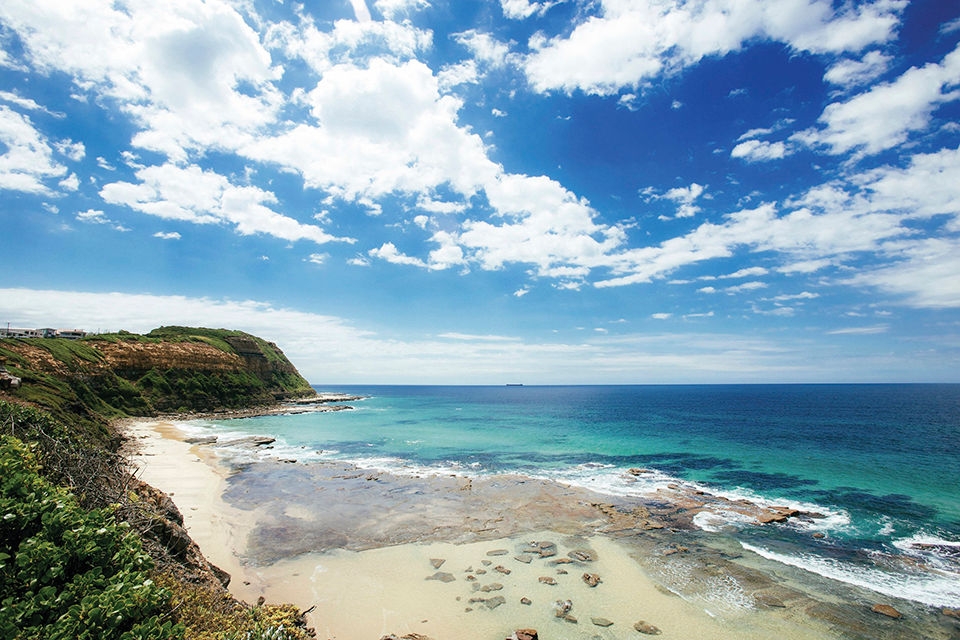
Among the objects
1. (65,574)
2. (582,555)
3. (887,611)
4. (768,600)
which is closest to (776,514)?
(887,611)

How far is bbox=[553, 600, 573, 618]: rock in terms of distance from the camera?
1495 cm

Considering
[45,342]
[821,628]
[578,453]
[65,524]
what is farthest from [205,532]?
[45,342]

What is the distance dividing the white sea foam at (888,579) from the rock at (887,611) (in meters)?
1.46

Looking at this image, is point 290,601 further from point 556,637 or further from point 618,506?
point 618,506

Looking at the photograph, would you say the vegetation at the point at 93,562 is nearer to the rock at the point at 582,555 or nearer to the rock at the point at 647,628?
the rock at the point at 647,628

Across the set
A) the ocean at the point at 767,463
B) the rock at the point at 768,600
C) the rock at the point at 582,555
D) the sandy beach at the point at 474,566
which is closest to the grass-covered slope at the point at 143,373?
the ocean at the point at 767,463

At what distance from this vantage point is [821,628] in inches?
559

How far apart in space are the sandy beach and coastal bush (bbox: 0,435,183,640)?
9185mm

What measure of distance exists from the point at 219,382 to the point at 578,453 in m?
73.5

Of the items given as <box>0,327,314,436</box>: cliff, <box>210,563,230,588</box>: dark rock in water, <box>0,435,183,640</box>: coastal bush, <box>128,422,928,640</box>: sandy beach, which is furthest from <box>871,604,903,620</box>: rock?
<box>0,327,314,436</box>: cliff

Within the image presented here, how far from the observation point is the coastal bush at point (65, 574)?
5.53 meters

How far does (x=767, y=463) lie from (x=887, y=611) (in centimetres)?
2982

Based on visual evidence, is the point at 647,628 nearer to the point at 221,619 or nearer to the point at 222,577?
the point at 221,619

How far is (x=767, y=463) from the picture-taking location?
41.2 m
